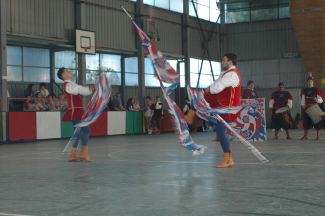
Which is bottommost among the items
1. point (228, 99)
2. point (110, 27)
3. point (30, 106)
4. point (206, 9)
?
point (30, 106)

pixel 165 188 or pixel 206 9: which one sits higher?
pixel 206 9

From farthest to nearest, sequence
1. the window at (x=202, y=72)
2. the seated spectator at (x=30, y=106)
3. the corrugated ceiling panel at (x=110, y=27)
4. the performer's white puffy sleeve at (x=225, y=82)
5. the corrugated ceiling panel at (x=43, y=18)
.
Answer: the window at (x=202, y=72) → the corrugated ceiling panel at (x=110, y=27) → the corrugated ceiling panel at (x=43, y=18) → the seated spectator at (x=30, y=106) → the performer's white puffy sleeve at (x=225, y=82)

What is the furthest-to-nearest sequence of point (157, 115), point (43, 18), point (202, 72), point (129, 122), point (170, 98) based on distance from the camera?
point (202, 72), point (157, 115), point (129, 122), point (43, 18), point (170, 98)

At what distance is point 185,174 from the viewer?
758cm

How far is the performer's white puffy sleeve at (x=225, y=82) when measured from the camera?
834cm

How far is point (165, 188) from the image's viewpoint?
618 cm

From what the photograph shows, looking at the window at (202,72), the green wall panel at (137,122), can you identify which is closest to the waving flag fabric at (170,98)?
the green wall panel at (137,122)

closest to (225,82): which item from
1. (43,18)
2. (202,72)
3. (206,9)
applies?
(43,18)

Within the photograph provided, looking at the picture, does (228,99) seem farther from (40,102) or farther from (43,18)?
(43,18)

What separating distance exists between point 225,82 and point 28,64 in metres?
20.3

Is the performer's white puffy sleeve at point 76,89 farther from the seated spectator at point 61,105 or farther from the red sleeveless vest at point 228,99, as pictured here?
the seated spectator at point 61,105

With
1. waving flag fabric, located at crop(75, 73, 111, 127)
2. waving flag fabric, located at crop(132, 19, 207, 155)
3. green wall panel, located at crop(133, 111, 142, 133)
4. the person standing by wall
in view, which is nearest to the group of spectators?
green wall panel, located at crop(133, 111, 142, 133)

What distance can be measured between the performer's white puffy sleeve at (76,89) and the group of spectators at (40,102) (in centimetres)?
1095

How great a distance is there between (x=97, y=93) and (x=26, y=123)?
382 inches
